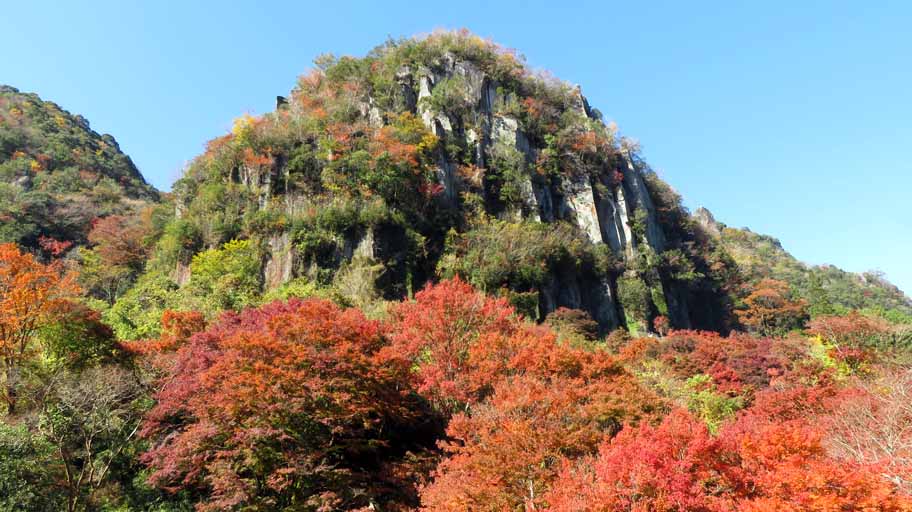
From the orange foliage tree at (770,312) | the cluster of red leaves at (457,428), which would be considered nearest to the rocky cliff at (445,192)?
the orange foliage tree at (770,312)

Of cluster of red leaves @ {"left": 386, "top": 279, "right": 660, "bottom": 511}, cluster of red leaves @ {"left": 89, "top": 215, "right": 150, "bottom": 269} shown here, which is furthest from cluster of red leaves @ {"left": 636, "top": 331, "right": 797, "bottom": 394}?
cluster of red leaves @ {"left": 89, "top": 215, "right": 150, "bottom": 269}

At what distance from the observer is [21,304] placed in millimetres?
13984

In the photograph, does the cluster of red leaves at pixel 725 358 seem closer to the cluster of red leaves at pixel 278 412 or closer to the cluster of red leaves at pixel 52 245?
the cluster of red leaves at pixel 278 412

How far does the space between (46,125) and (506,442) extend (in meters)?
60.7

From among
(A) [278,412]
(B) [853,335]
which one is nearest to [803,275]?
(B) [853,335]

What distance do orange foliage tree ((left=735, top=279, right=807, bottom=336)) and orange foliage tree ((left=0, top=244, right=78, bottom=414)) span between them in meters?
48.6

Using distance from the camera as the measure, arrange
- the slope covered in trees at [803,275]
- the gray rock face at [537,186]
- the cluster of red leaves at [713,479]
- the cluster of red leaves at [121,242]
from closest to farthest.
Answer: the cluster of red leaves at [713,479]
the cluster of red leaves at [121,242]
the gray rock face at [537,186]
the slope covered in trees at [803,275]

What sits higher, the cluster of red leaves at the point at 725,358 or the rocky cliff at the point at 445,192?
the rocky cliff at the point at 445,192

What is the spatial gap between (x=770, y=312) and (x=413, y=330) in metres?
41.5

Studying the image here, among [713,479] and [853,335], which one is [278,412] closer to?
[713,479]

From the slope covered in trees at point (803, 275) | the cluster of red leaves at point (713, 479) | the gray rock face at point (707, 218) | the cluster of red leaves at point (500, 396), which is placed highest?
the gray rock face at point (707, 218)

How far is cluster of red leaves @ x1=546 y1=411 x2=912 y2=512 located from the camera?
7238 mm

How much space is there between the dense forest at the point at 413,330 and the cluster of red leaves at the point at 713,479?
49mm

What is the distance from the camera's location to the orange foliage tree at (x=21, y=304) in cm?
1386
